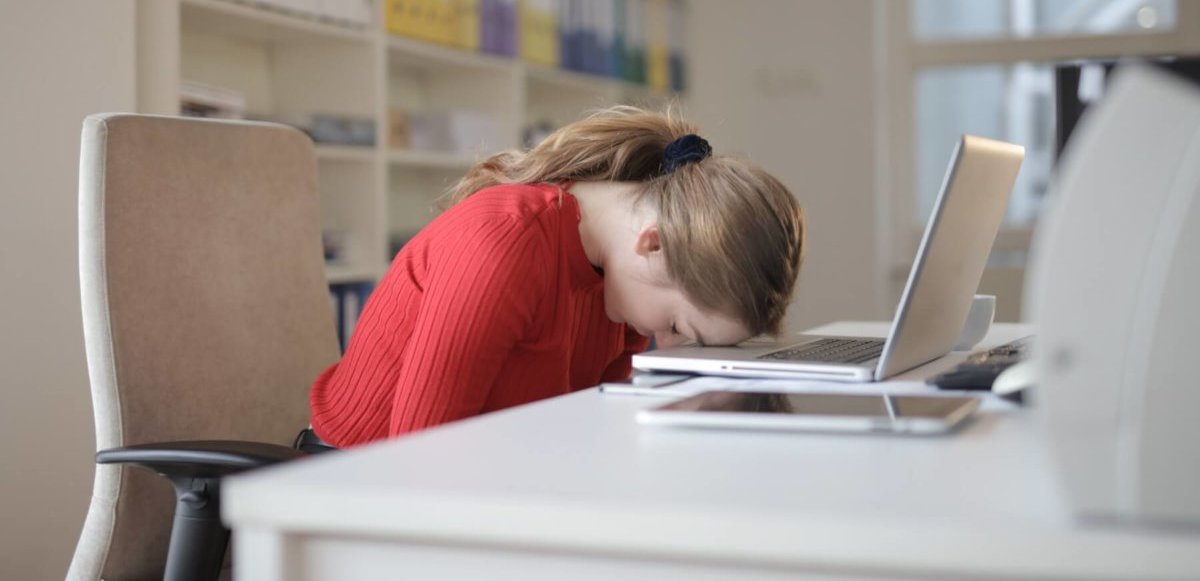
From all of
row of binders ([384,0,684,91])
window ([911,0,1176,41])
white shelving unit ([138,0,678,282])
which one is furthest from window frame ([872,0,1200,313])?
white shelving unit ([138,0,678,282])

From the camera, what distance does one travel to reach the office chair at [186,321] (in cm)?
122

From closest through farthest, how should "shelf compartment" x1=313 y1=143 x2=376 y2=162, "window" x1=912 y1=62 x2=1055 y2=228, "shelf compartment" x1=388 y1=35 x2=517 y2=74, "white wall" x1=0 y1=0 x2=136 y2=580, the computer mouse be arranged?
the computer mouse → "white wall" x1=0 y1=0 x2=136 y2=580 → "shelf compartment" x1=313 y1=143 x2=376 y2=162 → "shelf compartment" x1=388 y1=35 x2=517 y2=74 → "window" x1=912 y1=62 x2=1055 y2=228

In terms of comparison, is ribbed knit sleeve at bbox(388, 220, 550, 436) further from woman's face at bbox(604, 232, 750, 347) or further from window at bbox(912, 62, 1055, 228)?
window at bbox(912, 62, 1055, 228)

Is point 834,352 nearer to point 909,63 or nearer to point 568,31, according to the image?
point 568,31

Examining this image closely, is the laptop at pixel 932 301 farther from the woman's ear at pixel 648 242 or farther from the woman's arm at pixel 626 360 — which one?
the woman's arm at pixel 626 360

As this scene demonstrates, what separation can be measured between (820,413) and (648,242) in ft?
1.76

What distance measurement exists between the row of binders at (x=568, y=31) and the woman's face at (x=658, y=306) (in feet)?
6.42

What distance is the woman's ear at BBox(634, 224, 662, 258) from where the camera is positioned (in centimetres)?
137

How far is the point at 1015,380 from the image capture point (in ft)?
3.22

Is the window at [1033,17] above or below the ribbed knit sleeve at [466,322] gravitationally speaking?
above

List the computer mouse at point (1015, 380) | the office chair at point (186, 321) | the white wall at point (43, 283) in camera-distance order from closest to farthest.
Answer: the computer mouse at point (1015, 380) < the office chair at point (186, 321) < the white wall at point (43, 283)

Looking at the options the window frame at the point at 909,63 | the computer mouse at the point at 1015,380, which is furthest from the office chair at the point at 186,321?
the window frame at the point at 909,63

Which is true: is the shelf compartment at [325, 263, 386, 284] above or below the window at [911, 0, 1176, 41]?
below

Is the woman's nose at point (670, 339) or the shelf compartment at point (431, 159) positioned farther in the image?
the shelf compartment at point (431, 159)
